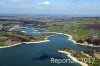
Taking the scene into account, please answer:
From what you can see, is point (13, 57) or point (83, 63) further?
point (13, 57)

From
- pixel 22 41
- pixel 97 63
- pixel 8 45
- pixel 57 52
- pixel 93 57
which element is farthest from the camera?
pixel 22 41

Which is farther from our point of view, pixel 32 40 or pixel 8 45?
pixel 32 40

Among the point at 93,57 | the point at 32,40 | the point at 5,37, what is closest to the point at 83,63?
the point at 93,57

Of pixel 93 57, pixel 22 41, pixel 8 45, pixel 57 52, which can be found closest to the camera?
pixel 93 57

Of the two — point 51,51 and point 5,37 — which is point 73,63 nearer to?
point 51,51

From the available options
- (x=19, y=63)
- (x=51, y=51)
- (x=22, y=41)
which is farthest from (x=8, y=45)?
(x=19, y=63)

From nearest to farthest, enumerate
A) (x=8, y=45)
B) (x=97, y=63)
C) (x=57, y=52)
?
1. (x=97, y=63)
2. (x=57, y=52)
3. (x=8, y=45)

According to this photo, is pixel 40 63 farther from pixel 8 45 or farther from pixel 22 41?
pixel 22 41

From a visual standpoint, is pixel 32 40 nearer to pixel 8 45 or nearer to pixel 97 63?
pixel 8 45

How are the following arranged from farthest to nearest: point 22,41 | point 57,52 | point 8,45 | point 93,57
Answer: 1. point 22,41
2. point 8,45
3. point 57,52
4. point 93,57
